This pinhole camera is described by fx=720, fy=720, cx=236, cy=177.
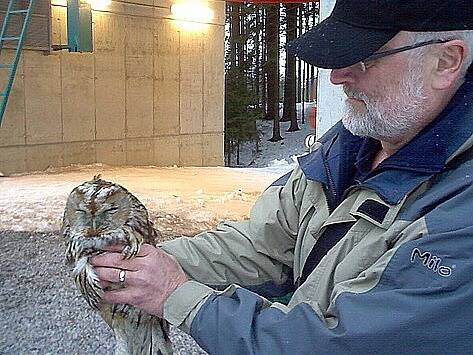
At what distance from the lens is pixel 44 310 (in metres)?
4.65

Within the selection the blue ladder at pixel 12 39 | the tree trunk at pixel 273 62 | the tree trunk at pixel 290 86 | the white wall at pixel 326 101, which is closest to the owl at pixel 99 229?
the white wall at pixel 326 101

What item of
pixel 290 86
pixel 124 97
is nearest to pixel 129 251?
pixel 124 97

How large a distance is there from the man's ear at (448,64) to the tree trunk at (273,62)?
19.9 metres

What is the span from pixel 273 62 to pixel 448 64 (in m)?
21.3

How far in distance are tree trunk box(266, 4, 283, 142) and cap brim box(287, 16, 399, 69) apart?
65.2ft

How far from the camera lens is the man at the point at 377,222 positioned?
138cm

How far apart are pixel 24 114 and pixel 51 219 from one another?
340 cm

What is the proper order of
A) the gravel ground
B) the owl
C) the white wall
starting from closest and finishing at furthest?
1. the owl
2. the gravel ground
3. the white wall

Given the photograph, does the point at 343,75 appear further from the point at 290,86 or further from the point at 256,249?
the point at 290,86

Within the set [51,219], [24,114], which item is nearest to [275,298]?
[51,219]

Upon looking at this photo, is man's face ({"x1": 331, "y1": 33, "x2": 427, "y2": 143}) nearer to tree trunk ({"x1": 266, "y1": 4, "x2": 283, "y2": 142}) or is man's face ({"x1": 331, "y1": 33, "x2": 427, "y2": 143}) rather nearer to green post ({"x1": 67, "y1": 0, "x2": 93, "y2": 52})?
green post ({"x1": 67, "y1": 0, "x2": 93, "y2": 52})

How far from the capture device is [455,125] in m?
1.61

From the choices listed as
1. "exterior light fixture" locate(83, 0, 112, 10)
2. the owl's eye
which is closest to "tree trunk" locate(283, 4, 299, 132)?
"exterior light fixture" locate(83, 0, 112, 10)

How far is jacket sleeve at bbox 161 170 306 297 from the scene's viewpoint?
2084mm
